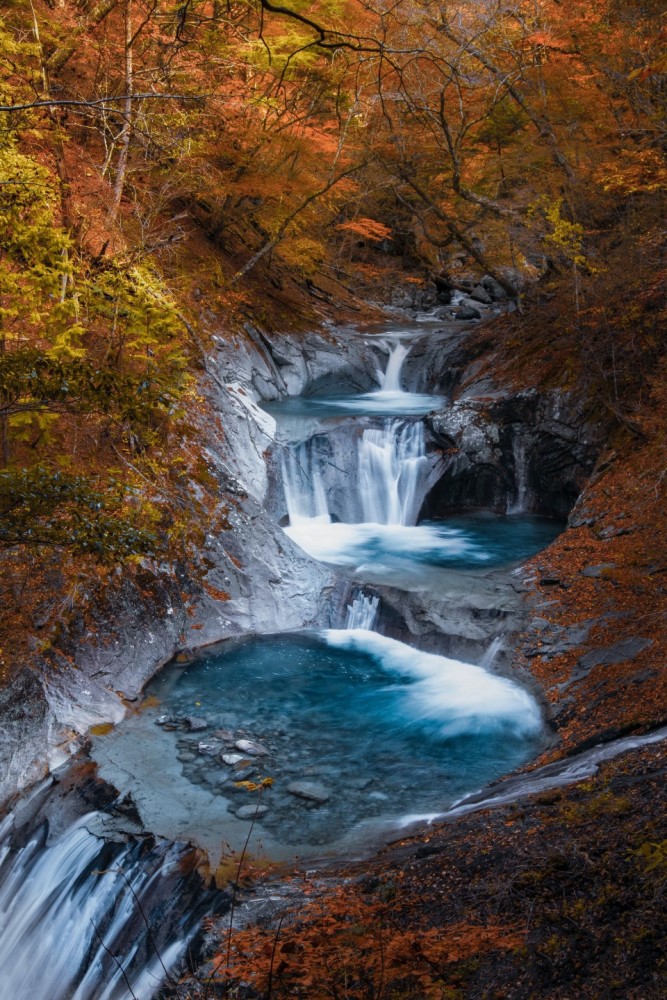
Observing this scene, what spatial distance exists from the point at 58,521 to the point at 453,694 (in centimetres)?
491

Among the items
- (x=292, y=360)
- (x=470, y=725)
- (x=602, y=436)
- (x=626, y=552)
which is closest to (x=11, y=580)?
(x=470, y=725)

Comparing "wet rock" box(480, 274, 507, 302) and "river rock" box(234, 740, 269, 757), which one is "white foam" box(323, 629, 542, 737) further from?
"wet rock" box(480, 274, 507, 302)

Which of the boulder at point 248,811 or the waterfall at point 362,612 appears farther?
the waterfall at point 362,612

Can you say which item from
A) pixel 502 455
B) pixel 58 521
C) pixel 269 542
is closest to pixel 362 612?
pixel 269 542

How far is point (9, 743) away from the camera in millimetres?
6266

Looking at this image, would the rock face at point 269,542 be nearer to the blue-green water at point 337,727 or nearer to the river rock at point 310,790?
the blue-green water at point 337,727

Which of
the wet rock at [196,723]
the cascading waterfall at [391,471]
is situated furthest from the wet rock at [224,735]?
the cascading waterfall at [391,471]

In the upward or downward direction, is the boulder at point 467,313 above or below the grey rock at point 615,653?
above

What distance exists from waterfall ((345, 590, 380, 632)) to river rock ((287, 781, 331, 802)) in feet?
11.4

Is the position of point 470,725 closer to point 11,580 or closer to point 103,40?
point 11,580

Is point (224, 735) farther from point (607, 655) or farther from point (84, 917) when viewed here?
point (607, 655)

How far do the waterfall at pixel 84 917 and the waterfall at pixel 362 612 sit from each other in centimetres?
478

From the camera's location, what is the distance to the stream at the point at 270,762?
5.02m

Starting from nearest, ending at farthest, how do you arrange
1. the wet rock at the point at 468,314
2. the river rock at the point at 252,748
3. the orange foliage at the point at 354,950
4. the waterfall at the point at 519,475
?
the orange foliage at the point at 354,950 < the river rock at the point at 252,748 < the waterfall at the point at 519,475 < the wet rock at the point at 468,314
